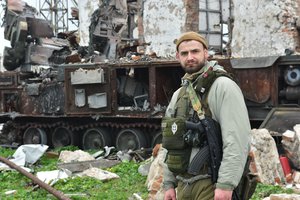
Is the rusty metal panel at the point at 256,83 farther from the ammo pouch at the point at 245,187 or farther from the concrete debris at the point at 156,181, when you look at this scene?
the ammo pouch at the point at 245,187

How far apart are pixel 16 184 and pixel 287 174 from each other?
444 centimetres

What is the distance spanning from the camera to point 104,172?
9.25m

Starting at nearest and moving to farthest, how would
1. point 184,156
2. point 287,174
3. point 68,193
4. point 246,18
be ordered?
point 184,156 < point 68,193 < point 287,174 < point 246,18

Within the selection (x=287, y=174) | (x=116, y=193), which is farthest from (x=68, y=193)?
(x=287, y=174)

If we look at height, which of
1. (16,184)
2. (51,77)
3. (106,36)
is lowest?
(16,184)

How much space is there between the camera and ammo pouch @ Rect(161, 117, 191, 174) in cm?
378

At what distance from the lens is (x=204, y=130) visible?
363 centimetres

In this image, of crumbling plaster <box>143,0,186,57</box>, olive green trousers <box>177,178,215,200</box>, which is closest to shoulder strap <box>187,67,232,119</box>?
olive green trousers <box>177,178,215,200</box>

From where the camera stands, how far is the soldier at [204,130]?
3480 mm

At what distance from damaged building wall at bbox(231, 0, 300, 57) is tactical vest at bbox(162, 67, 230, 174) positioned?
34.0 feet

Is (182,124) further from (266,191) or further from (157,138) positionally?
(157,138)

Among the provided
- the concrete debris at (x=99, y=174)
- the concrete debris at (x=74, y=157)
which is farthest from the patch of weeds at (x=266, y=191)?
the concrete debris at (x=74, y=157)

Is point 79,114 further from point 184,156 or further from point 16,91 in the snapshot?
point 184,156

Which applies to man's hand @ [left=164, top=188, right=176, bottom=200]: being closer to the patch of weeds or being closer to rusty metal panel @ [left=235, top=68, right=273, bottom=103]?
the patch of weeds
